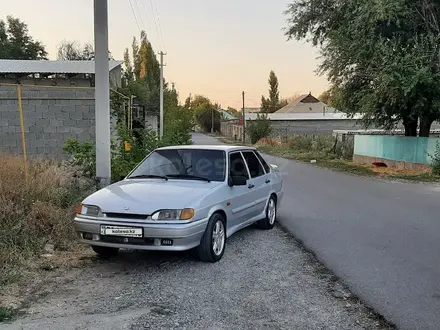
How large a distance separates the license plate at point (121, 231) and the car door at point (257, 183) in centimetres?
246

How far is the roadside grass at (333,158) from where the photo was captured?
1854 centimetres

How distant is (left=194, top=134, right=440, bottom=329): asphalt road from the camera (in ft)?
15.7

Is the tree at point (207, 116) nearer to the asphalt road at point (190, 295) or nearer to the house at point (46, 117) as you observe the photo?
the house at point (46, 117)

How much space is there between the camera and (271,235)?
25.8 ft

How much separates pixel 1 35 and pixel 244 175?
190ft

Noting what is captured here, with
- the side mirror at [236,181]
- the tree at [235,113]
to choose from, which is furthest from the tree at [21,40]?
the side mirror at [236,181]

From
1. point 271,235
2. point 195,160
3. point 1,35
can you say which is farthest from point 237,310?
point 1,35

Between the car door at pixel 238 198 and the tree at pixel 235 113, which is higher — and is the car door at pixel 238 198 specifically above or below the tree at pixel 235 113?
below

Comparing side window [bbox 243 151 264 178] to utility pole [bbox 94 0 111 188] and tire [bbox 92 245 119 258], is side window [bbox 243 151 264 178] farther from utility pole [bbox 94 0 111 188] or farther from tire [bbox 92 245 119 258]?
utility pole [bbox 94 0 111 188]

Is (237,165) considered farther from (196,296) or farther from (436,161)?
(436,161)

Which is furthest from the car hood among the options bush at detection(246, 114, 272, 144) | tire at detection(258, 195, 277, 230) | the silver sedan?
bush at detection(246, 114, 272, 144)

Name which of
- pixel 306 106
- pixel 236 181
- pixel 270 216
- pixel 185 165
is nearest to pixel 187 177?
pixel 185 165

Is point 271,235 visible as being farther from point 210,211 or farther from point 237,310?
point 237,310

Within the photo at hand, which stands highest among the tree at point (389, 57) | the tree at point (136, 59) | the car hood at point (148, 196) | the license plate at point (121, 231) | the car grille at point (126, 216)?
the tree at point (136, 59)
